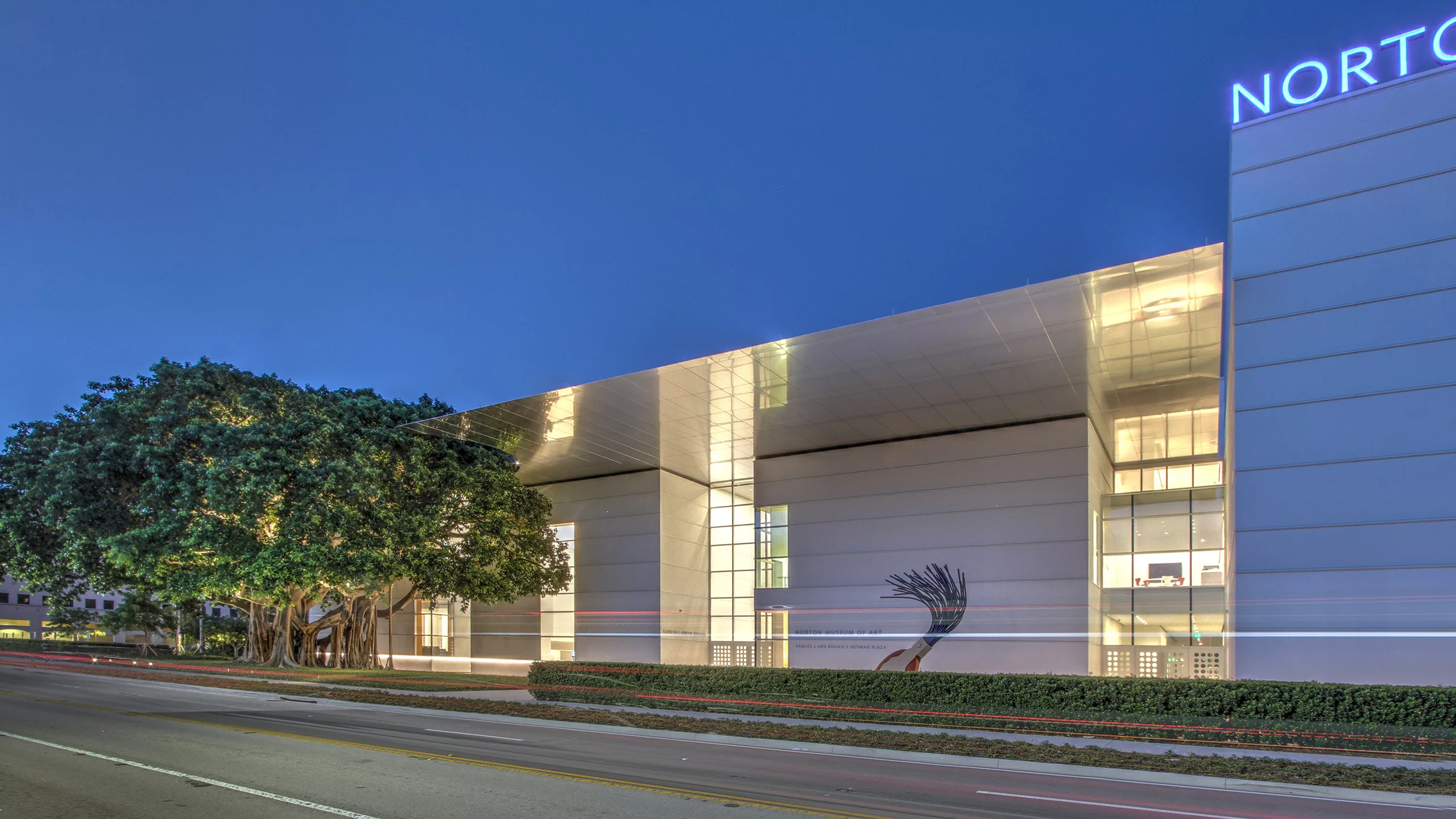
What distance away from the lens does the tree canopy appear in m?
28.2

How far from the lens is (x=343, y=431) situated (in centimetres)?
3003

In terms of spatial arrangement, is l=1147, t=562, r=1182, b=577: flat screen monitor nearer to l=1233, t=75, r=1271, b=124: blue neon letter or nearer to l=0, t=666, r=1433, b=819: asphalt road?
l=1233, t=75, r=1271, b=124: blue neon letter

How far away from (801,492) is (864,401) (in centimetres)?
847

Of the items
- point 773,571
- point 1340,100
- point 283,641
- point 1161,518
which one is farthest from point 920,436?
point 283,641

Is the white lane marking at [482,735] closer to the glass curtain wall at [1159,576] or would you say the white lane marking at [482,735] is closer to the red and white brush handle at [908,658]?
the red and white brush handle at [908,658]

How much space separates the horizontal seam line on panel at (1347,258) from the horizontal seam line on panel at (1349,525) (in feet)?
17.3

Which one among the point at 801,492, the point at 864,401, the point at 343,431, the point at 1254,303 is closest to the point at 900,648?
the point at 801,492

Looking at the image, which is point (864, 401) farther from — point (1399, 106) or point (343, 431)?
point (343, 431)

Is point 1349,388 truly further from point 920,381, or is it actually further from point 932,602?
point 932,602

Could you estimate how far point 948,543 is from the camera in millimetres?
30625

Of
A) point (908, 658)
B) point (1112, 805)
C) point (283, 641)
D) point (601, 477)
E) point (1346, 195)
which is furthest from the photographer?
point (601, 477)

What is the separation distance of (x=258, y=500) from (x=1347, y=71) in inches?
1232

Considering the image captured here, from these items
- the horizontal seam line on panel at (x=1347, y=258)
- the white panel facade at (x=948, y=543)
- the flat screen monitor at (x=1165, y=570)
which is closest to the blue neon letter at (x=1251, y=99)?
the horizontal seam line on panel at (x=1347, y=258)

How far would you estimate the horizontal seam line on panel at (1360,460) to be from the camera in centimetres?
1636
